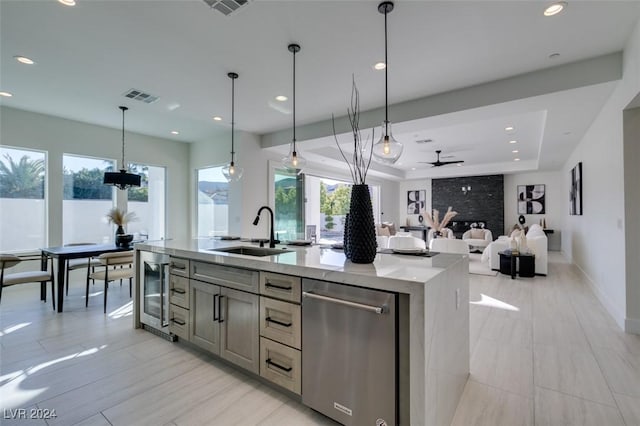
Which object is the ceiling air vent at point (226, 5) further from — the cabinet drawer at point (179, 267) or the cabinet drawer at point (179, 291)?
the cabinet drawer at point (179, 291)

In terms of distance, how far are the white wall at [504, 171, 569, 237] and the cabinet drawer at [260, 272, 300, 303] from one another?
10.4 meters

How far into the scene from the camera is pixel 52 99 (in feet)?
13.8

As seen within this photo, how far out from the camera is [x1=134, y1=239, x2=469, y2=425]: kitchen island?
136cm

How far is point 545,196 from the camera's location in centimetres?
962

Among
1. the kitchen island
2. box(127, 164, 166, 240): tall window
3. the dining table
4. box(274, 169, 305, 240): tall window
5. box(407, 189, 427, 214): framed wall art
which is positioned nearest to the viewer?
the kitchen island

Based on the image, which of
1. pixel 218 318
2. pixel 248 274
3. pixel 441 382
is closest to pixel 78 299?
pixel 218 318

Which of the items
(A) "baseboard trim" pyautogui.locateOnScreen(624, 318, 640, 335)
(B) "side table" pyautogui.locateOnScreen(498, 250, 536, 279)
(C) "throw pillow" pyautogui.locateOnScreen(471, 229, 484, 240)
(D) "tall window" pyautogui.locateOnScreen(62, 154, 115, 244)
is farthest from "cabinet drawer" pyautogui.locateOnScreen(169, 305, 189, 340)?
(C) "throw pillow" pyautogui.locateOnScreen(471, 229, 484, 240)

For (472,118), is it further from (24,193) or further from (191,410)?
(24,193)

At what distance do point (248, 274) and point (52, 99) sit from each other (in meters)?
4.44

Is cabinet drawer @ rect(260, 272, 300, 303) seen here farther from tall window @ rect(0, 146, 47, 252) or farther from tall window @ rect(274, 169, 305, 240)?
Result: tall window @ rect(0, 146, 47, 252)

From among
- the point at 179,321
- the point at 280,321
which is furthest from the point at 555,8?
the point at 179,321

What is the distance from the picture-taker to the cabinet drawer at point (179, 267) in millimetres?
2613

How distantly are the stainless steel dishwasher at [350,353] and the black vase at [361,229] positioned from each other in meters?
0.34

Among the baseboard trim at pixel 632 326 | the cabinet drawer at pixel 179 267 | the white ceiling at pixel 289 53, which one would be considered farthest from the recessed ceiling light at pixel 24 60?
the baseboard trim at pixel 632 326
